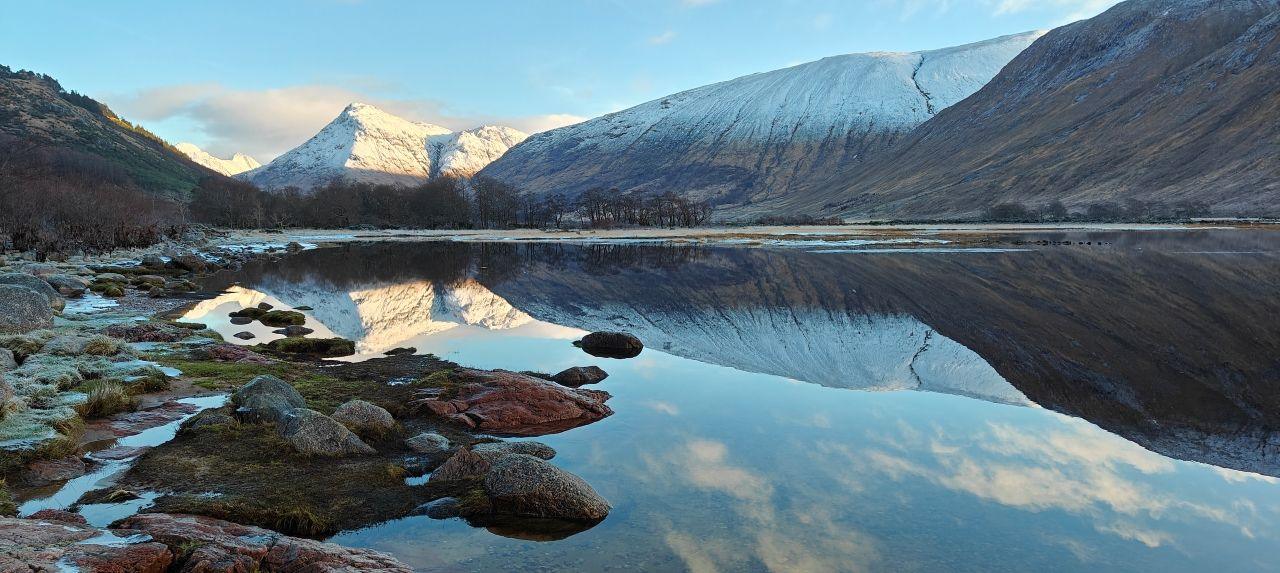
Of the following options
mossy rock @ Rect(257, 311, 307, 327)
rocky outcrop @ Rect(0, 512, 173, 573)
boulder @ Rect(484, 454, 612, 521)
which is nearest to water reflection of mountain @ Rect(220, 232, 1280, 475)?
mossy rock @ Rect(257, 311, 307, 327)

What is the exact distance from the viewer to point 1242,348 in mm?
20094

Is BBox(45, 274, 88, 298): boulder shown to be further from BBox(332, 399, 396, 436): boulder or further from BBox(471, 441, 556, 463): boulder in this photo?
BBox(471, 441, 556, 463): boulder

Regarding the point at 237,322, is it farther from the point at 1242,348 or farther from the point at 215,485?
the point at 1242,348

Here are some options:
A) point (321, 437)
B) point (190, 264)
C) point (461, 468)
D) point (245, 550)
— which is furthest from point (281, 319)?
point (190, 264)

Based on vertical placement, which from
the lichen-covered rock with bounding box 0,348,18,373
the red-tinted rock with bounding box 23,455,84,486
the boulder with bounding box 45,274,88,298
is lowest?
the red-tinted rock with bounding box 23,455,84,486

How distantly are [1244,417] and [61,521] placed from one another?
19.9m

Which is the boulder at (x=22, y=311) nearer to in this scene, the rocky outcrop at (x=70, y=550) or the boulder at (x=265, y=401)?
the boulder at (x=265, y=401)

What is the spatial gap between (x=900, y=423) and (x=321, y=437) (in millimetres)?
10927

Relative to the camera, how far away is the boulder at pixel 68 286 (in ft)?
101

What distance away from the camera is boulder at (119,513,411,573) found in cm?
711

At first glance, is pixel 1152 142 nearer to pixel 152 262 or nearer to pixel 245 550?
pixel 152 262

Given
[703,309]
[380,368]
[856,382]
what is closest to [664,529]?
[856,382]

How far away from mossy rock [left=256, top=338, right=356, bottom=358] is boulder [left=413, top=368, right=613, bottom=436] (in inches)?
293

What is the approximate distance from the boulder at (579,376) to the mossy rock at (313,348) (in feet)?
24.9
